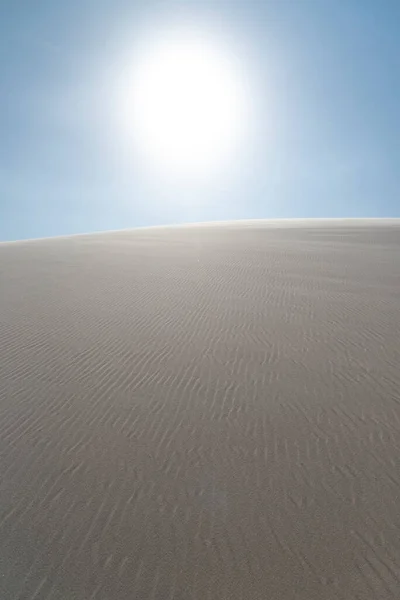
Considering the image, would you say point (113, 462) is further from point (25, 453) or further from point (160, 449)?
point (25, 453)

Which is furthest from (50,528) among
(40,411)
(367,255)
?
(367,255)

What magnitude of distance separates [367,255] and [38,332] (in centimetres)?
1282

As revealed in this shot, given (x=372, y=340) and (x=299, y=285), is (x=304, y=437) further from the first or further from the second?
(x=299, y=285)

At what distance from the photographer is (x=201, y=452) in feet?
14.0

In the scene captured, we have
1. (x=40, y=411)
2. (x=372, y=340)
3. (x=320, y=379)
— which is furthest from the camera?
(x=372, y=340)

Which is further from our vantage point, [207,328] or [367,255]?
[367,255]

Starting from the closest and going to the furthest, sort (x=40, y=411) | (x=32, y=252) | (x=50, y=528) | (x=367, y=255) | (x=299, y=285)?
(x=50, y=528), (x=40, y=411), (x=299, y=285), (x=367, y=255), (x=32, y=252)

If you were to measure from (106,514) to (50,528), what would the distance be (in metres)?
0.42

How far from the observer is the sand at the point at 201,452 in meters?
3.04

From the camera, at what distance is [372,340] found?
709cm

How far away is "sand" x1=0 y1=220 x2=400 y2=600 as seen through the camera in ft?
9.98

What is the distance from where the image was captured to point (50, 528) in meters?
3.41

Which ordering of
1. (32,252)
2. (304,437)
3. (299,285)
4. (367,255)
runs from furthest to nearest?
1. (32,252)
2. (367,255)
3. (299,285)
4. (304,437)

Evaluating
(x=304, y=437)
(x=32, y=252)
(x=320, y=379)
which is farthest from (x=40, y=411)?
(x=32, y=252)
